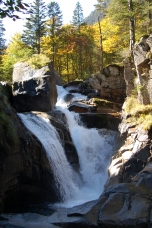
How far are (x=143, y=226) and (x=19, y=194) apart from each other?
17.2 feet

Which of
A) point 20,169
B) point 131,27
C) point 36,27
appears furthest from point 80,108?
point 36,27

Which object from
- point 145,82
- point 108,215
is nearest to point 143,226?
point 108,215

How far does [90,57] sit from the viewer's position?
3644cm

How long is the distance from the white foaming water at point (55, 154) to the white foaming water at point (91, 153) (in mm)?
610

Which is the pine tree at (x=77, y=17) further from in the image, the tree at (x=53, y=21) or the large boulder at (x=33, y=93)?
the large boulder at (x=33, y=93)

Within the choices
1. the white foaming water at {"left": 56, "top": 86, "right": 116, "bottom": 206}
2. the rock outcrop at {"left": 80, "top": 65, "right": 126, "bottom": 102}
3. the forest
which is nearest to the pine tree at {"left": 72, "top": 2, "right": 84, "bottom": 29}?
the forest

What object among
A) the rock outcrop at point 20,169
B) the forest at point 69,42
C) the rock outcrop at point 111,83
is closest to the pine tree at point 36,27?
the forest at point 69,42

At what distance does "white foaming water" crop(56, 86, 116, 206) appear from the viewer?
12.9 metres

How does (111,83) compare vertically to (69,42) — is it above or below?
below

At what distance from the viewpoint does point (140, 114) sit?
44.6ft

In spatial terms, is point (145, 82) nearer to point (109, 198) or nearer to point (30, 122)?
point (30, 122)

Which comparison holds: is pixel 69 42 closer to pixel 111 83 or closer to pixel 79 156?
pixel 111 83

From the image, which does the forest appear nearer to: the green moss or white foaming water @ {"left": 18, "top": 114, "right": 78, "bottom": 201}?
the green moss

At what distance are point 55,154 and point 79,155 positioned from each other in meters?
2.42
